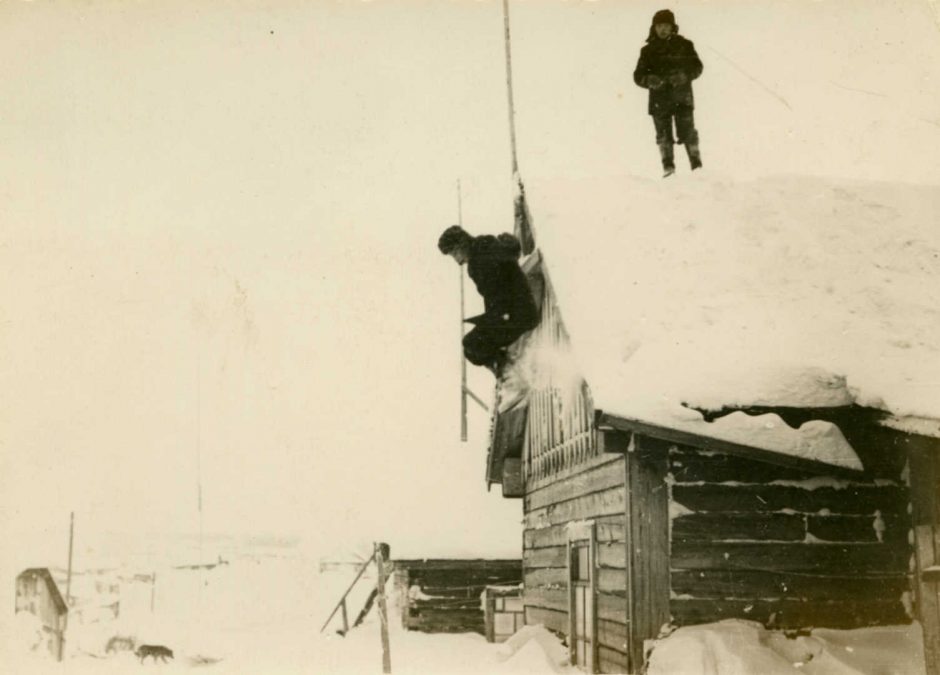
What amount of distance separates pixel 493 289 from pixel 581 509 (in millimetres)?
2419

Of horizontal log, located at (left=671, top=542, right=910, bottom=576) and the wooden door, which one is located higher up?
horizontal log, located at (left=671, top=542, right=910, bottom=576)

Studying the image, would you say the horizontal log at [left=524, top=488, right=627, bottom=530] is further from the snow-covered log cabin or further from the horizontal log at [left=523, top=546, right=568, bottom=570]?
the horizontal log at [left=523, top=546, right=568, bottom=570]

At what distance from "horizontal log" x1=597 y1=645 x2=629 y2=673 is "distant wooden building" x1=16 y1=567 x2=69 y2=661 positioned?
16.9 feet

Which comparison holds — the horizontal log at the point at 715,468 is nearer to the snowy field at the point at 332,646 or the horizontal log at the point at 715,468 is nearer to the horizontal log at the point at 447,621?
the snowy field at the point at 332,646

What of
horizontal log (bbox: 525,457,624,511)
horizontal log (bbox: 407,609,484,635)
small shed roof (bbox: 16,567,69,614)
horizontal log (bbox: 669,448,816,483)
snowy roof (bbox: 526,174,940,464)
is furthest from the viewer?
horizontal log (bbox: 407,609,484,635)

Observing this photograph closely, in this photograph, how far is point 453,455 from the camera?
3250cm

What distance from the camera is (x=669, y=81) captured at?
1091 centimetres

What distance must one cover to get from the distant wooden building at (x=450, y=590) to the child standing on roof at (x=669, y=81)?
904 cm

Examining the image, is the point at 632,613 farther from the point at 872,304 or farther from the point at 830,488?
the point at 872,304

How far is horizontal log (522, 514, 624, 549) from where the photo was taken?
7866 mm

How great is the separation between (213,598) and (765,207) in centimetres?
2242

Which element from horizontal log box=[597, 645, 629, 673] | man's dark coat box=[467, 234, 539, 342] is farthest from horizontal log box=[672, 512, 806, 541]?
man's dark coat box=[467, 234, 539, 342]

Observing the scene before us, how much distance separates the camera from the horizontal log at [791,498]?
24.6 ft

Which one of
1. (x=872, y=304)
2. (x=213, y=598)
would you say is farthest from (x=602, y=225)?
(x=213, y=598)
